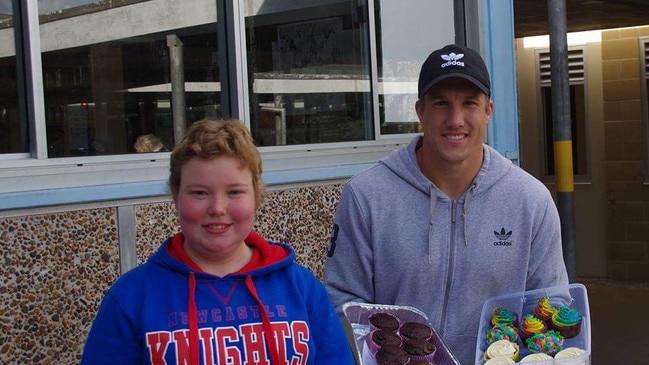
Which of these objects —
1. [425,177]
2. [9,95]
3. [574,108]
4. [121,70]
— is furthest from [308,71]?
[574,108]

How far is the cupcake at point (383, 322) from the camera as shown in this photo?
2.39 metres

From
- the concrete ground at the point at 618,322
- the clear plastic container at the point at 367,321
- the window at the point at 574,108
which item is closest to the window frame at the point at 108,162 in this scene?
the clear plastic container at the point at 367,321

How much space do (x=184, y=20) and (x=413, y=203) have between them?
201 centimetres

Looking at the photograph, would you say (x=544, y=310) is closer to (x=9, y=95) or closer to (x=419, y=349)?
(x=419, y=349)

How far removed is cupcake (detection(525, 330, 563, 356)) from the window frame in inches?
54.8

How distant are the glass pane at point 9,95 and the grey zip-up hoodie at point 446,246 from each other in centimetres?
159

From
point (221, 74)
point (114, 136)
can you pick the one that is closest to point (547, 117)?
point (221, 74)

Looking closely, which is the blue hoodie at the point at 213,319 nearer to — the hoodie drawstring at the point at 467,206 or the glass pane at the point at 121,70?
the hoodie drawstring at the point at 467,206

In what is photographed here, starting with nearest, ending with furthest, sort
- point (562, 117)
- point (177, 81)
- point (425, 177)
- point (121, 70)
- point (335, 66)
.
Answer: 1. point (425, 177)
2. point (121, 70)
3. point (177, 81)
4. point (335, 66)
5. point (562, 117)

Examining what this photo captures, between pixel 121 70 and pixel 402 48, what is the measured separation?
1969 mm

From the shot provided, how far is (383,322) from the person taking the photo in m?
2.41

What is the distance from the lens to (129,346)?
6.19 ft

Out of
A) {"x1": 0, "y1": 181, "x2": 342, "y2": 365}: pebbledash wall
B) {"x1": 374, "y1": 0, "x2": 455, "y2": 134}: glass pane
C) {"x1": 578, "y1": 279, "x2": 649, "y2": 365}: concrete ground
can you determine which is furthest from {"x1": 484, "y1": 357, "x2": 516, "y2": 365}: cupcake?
{"x1": 578, "y1": 279, "x2": 649, "y2": 365}: concrete ground

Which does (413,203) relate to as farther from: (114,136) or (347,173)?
(347,173)
